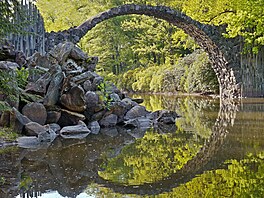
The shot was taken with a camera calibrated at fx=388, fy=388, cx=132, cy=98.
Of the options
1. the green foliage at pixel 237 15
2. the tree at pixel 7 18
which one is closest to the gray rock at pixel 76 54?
the tree at pixel 7 18

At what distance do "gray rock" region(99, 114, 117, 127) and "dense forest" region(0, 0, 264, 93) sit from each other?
385 inches

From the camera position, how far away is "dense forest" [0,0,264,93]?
20.3m

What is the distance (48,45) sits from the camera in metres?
12.5

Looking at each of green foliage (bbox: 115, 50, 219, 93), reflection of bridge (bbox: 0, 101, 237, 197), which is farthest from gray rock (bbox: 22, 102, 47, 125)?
green foliage (bbox: 115, 50, 219, 93)

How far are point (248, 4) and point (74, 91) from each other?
8.18 meters

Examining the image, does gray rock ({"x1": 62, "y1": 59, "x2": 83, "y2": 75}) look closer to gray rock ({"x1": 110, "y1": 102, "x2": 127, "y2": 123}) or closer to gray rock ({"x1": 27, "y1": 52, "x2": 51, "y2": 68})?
gray rock ({"x1": 27, "y1": 52, "x2": 51, "y2": 68})

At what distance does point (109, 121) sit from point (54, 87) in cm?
162

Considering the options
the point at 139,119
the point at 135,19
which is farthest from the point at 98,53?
the point at 139,119

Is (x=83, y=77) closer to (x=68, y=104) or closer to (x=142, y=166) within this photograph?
(x=68, y=104)

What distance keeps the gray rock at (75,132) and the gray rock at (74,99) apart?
524mm

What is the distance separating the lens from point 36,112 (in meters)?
7.44

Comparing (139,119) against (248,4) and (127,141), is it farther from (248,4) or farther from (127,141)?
(248,4)

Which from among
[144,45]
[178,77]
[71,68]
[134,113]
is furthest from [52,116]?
[144,45]

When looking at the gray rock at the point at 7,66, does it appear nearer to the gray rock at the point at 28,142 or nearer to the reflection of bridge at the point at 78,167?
the gray rock at the point at 28,142
